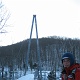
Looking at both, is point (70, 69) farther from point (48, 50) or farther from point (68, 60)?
point (48, 50)

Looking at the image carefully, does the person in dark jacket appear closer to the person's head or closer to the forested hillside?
the person's head

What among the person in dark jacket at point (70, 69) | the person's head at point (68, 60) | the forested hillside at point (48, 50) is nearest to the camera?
the person in dark jacket at point (70, 69)

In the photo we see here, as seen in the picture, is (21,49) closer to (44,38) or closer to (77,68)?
(44,38)

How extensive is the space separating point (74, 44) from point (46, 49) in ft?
21.6

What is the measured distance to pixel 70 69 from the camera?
399 centimetres

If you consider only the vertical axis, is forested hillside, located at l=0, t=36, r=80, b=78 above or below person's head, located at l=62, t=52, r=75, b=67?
above

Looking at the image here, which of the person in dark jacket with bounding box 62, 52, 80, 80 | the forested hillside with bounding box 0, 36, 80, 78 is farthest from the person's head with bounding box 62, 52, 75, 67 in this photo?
the forested hillside with bounding box 0, 36, 80, 78

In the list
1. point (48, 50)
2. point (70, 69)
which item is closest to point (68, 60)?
point (70, 69)

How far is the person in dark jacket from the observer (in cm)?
392

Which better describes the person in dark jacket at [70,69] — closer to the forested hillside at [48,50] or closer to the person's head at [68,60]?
the person's head at [68,60]

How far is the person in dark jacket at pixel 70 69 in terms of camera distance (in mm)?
3920

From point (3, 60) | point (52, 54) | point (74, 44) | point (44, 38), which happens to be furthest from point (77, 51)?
point (3, 60)

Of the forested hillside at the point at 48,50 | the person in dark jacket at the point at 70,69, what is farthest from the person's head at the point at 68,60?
the forested hillside at the point at 48,50

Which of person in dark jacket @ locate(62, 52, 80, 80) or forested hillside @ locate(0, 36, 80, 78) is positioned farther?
forested hillside @ locate(0, 36, 80, 78)
